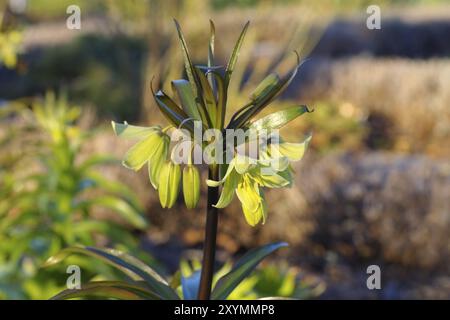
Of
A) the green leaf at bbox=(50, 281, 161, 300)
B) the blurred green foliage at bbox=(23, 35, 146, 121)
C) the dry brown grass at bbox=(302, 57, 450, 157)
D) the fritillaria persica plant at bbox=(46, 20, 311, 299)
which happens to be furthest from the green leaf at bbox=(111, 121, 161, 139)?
the blurred green foliage at bbox=(23, 35, 146, 121)

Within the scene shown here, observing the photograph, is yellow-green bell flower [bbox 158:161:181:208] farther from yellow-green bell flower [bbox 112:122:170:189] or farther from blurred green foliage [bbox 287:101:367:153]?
blurred green foliage [bbox 287:101:367:153]

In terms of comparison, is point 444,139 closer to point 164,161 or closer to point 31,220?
point 31,220

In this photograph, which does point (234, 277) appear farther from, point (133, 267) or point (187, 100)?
point (187, 100)

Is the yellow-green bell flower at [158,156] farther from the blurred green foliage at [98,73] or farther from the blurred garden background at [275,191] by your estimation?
the blurred green foliage at [98,73]

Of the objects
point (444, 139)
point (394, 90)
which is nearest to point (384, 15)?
point (394, 90)

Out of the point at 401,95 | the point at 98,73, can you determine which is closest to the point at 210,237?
the point at 401,95

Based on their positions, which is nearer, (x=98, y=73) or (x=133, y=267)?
(x=133, y=267)

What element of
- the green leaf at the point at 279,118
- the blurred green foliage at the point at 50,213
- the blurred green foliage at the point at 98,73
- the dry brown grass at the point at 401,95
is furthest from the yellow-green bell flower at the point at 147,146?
the blurred green foliage at the point at 98,73
